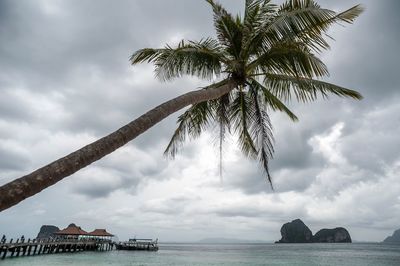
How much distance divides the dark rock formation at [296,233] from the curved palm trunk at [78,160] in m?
205

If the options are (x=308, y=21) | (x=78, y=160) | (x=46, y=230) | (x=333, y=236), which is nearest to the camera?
(x=78, y=160)

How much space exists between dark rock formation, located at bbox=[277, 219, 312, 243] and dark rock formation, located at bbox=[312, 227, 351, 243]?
5969 millimetres

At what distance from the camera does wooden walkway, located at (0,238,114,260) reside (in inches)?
1402

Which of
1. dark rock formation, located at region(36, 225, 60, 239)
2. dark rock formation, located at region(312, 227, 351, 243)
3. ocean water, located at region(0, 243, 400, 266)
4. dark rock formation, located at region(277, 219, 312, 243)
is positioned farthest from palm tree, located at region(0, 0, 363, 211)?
dark rock formation, located at region(277, 219, 312, 243)

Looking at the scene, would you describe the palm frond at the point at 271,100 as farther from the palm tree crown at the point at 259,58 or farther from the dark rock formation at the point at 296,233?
the dark rock formation at the point at 296,233

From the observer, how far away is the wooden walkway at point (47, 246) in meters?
35.6

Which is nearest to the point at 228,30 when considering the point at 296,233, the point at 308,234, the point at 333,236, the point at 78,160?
the point at 78,160

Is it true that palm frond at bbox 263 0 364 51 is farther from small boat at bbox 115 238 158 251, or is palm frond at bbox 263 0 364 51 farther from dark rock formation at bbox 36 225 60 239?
dark rock formation at bbox 36 225 60 239

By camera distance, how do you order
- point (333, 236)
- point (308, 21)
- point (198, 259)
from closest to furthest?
1. point (308, 21)
2. point (198, 259)
3. point (333, 236)

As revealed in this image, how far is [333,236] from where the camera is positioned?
184 m

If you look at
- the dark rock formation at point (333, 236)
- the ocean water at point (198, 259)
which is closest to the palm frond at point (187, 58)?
the ocean water at point (198, 259)

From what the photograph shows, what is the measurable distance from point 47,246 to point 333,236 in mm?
173528

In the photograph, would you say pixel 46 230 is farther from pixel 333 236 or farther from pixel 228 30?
pixel 228 30

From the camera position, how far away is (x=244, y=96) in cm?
1039
